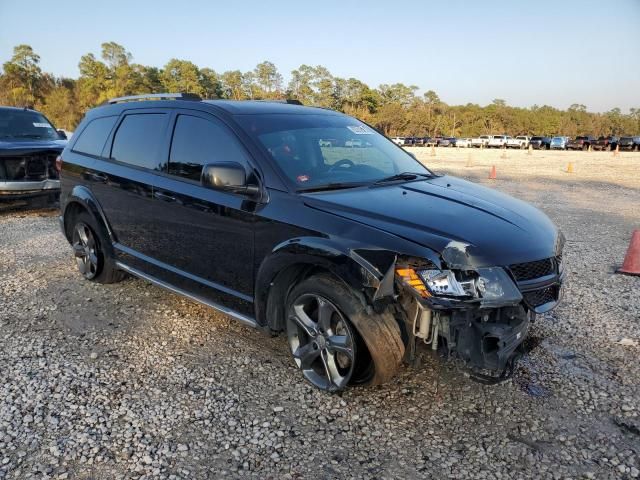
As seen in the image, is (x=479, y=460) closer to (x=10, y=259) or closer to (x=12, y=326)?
(x=12, y=326)

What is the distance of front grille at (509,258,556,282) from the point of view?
2883 millimetres

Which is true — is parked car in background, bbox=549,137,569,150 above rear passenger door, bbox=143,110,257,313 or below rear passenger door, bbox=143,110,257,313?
above

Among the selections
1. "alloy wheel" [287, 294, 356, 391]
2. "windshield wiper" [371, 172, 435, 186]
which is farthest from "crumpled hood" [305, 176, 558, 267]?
"alloy wheel" [287, 294, 356, 391]

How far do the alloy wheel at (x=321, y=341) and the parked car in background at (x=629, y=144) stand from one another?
6112 centimetres

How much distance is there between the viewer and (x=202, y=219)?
3.82 metres

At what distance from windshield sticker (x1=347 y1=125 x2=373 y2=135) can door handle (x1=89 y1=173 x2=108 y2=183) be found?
238cm

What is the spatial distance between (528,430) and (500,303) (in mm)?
828

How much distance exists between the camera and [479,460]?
2.69 metres

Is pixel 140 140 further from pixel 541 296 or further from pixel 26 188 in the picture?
pixel 26 188

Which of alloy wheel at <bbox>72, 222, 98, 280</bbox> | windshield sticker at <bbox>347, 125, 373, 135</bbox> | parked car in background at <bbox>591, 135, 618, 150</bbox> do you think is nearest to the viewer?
windshield sticker at <bbox>347, 125, 373, 135</bbox>

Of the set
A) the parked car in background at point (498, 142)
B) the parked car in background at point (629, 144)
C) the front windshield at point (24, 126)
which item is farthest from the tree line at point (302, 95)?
the front windshield at point (24, 126)

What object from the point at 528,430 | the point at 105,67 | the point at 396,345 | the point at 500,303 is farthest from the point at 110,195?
the point at 105,67

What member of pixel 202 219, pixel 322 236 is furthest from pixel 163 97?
pixel 322 236

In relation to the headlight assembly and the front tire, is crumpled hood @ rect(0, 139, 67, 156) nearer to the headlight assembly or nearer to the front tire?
the front tire
